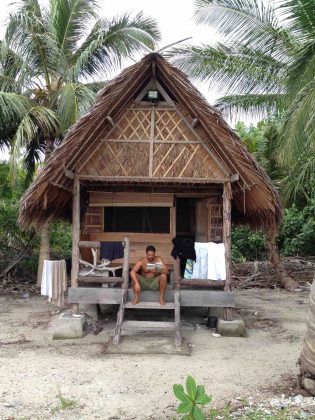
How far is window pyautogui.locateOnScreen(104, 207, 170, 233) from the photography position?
964cm

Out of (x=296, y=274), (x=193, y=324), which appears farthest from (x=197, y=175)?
(x=296, y=274)

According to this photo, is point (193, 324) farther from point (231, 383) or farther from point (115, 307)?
point (231, 383)

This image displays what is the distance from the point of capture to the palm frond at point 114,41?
13.1m

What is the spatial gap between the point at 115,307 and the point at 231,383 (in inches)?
200

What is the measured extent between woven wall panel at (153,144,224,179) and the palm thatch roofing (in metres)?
0.13

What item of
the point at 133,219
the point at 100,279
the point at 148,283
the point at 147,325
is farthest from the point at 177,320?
the point at 133,219

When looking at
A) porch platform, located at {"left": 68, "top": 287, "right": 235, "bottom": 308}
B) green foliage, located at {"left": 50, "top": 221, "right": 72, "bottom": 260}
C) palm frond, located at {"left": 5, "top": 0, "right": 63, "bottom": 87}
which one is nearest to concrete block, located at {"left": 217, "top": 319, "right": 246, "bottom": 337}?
porch platform, located at {"left": 68, "top": 287, "right": 235, "bottom": 308}

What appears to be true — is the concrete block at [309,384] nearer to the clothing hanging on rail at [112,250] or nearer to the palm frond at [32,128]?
the clothing hanging on rail at [112,250]

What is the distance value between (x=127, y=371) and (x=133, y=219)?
428 centimetres

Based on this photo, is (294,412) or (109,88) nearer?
(294,412)

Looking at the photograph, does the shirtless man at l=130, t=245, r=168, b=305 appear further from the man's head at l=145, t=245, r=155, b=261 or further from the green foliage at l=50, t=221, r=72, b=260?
the green foliage at l=50, t=221, r=72, b=260

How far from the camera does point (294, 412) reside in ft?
14.8

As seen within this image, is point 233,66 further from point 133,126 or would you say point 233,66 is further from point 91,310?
point 91,310

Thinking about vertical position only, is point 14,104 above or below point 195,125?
above
